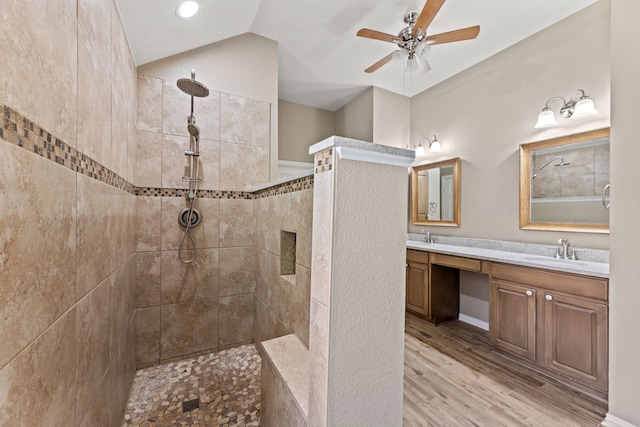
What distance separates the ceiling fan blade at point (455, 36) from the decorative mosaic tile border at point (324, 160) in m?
1.85

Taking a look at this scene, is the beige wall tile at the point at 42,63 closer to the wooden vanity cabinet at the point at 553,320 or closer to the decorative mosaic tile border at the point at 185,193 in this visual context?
the decorative mosaic tile border at the point at 185,193

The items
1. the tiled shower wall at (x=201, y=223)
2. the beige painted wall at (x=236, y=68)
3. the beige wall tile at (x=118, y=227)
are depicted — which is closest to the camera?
the beige wall tile at (x=118, y=227)

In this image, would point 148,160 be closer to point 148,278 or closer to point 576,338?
point 148,278

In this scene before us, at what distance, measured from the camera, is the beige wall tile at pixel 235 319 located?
2.26 m

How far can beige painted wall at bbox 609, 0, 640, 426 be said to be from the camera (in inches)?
50.7

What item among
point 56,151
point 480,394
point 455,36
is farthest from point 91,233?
point 455,36

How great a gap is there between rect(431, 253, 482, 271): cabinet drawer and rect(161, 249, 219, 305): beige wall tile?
220cm

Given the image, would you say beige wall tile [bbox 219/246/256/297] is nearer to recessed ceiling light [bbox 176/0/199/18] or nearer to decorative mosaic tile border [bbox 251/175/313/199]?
decorative mosaic tile border [bbox 251/175/313/199]

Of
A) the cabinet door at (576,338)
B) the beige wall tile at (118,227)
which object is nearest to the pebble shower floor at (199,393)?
the beige wall tile at (118,227)

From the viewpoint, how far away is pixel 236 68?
7.72 feet

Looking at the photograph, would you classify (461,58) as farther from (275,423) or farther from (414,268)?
(275,423)

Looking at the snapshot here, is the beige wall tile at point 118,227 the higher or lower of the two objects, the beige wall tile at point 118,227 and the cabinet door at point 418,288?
the higher

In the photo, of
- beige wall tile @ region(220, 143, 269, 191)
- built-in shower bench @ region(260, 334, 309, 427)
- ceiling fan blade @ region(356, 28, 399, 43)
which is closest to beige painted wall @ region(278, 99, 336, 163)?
beige wall tile @ region(220, 143, 269, 191)

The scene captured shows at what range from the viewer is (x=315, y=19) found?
2318 mm
